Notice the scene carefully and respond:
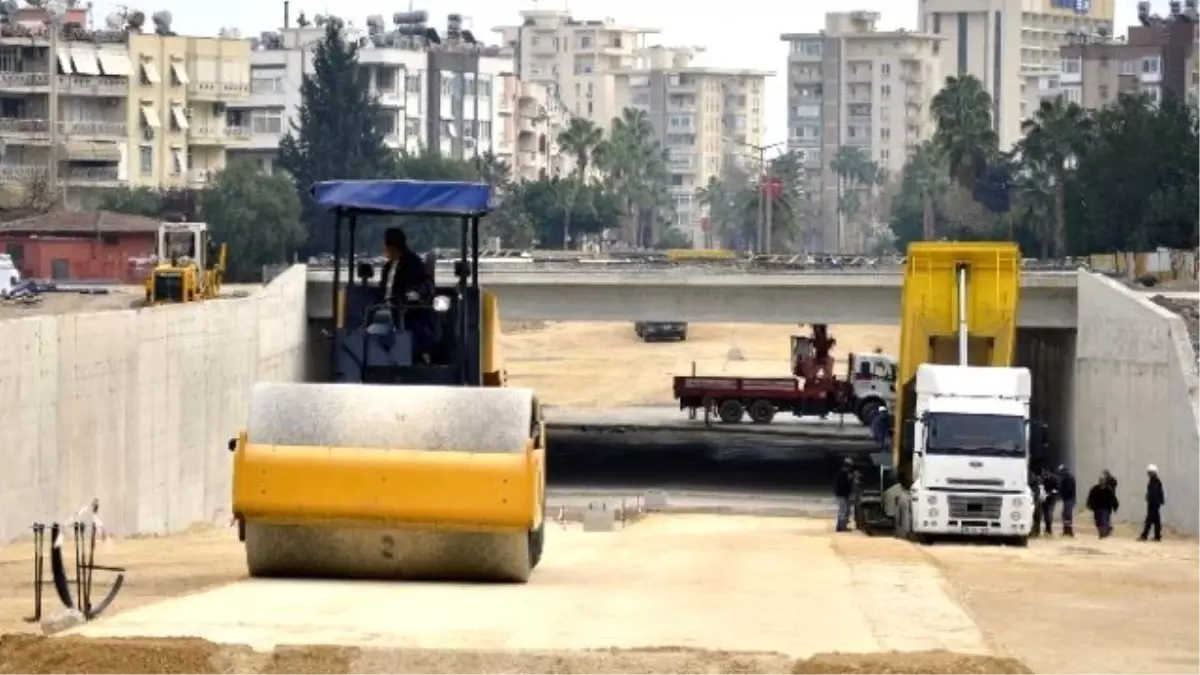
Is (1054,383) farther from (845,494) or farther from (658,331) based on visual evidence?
(658,331)

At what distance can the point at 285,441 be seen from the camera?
24969mm

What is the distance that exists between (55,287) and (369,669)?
→ 257 ft

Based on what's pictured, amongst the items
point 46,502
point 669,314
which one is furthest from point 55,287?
point 46,502

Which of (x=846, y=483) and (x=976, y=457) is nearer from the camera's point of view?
(x=976, y=457)

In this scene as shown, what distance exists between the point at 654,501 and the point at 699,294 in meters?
19.3

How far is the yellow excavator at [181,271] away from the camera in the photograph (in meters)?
77.9

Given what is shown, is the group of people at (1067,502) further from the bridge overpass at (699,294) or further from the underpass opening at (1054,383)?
the bridge overpass at (699,294)

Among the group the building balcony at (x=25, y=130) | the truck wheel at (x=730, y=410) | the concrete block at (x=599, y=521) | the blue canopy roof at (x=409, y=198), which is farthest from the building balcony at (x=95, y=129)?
the blue canopy roof at (x=409, y=198)

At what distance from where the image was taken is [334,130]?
161875 mm

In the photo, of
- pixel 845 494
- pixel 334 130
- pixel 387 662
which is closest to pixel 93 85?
pixel 334 130

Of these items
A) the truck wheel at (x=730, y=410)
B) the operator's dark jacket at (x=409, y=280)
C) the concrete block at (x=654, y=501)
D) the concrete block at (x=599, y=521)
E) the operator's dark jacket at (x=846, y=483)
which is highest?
the operator's dark jacket at (x=409, y=280)

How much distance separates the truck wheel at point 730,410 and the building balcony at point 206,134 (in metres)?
70.4

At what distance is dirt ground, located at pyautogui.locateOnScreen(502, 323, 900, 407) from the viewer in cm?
11588

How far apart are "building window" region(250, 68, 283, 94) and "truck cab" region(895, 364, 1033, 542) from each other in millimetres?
152524
